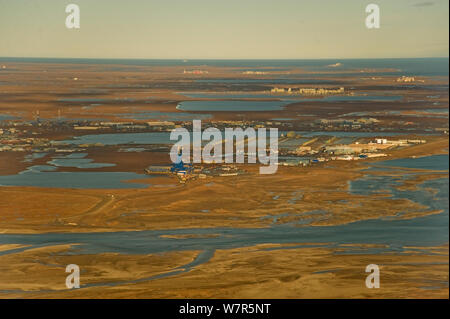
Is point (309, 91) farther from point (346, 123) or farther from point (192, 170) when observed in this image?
point (192, 170)

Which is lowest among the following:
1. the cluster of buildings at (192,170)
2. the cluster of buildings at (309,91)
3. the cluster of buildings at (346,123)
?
the cluster of buildings at (192,170)

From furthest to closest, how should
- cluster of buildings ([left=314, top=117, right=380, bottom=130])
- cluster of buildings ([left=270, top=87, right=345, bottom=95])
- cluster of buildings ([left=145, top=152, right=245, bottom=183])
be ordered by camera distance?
cluster of buildings ([left=270, top=87, right=345, bottom=95])
cluster of buildings ([left=314, top=117, right=380, bottom=130])
cluster of buildings ([left=145, top=152, right=245, bottom=183])

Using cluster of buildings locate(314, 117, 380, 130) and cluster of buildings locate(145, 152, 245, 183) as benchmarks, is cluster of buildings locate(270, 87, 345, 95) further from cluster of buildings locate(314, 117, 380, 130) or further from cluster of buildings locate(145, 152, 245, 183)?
cluster of buildings locate(145, 152, 245, 183)

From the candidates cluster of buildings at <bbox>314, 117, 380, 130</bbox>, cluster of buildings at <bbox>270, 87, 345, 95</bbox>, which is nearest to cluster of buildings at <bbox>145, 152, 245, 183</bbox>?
cluster of buildings at <bbox>314, 117, 380, 130</bbox>

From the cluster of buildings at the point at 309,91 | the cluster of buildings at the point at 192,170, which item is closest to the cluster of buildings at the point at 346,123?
the cluster of buildings at the point at 192,170

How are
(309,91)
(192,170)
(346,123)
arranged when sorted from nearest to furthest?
1. (192,170)
2. (346,123)
3. (309,91)

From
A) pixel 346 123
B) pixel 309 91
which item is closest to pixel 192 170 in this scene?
pixel 346 123

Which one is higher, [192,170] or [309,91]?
[309,91]

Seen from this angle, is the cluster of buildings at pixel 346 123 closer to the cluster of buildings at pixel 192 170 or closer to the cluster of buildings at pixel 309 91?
the cluster of buildings at pixel 192 170

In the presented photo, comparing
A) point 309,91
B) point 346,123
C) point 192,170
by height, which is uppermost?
point 309,91

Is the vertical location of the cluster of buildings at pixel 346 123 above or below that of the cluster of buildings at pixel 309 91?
below

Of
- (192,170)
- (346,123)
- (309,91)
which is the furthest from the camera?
(309,91)
